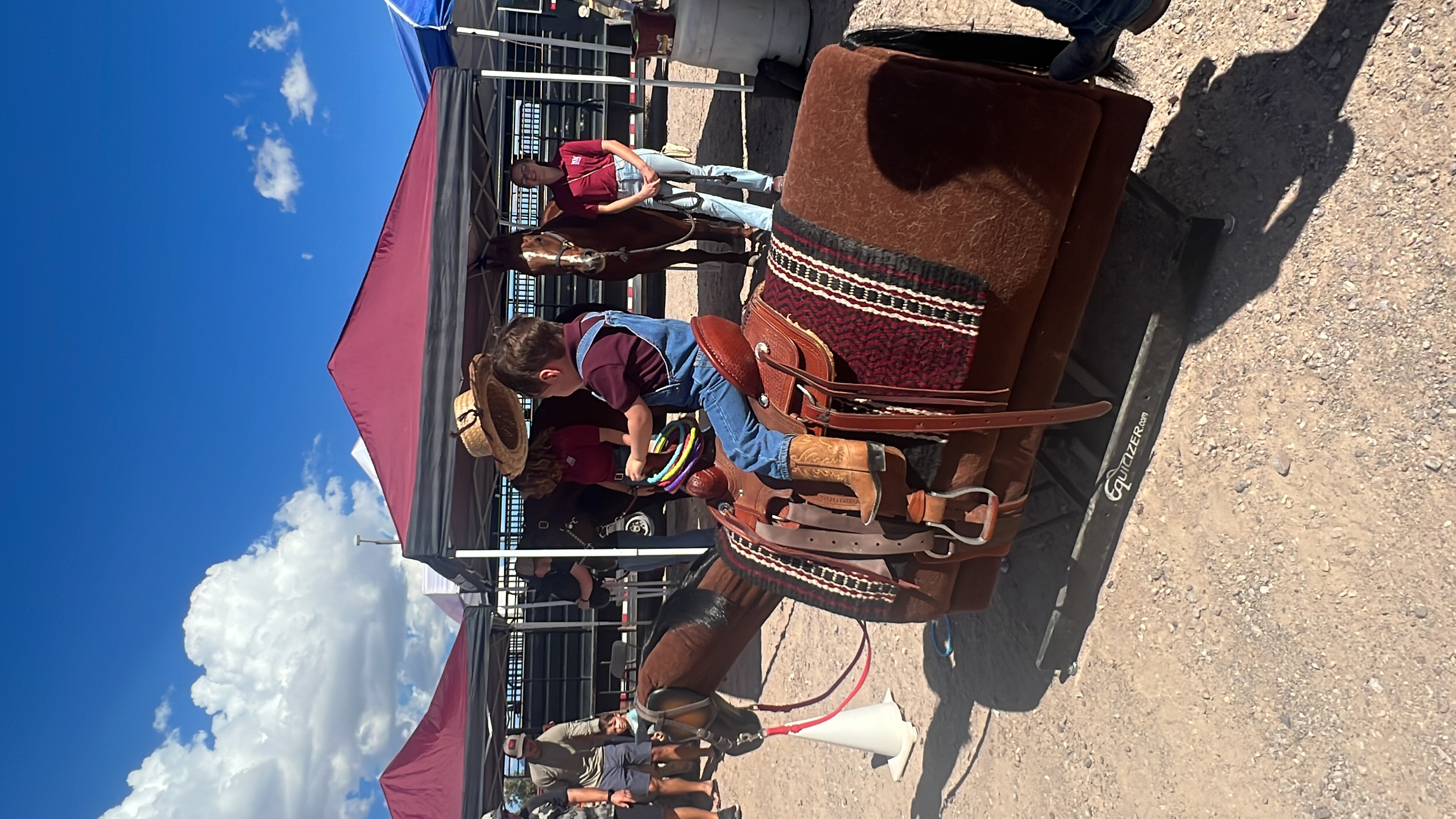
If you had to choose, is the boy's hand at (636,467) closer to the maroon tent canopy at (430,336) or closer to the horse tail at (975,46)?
the maroon tent canopy at (430,336)

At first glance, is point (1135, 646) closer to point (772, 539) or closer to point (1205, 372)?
point (1205, 372)

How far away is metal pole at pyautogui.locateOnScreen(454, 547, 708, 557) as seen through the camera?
4031 mm

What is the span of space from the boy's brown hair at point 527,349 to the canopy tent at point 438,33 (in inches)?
70.9

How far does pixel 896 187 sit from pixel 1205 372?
1.04 m

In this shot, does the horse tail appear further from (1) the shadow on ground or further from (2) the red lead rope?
(2) the red lead rope

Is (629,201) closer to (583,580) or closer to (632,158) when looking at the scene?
(632,158)

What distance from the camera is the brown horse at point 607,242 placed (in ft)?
14.4

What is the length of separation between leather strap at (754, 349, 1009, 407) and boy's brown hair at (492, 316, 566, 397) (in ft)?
3.52

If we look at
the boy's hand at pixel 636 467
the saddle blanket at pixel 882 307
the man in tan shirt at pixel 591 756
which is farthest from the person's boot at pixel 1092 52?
the man in tan shirt at pixel 591 756

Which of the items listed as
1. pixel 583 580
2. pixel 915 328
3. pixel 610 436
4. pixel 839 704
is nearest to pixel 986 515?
pixel 915 328

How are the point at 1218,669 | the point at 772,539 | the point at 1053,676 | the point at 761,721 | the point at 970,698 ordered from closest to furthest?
the point at 1218,669 < the point at 772,539 < the point at 1053,676 < the point at 970,698 < the point at 761,721

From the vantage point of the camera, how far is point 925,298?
2086 millimetres

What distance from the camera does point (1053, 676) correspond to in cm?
299

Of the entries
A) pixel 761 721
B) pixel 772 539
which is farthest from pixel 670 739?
pixel 761 721
